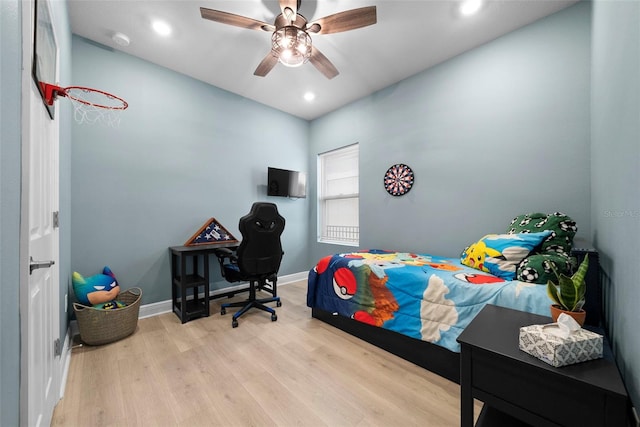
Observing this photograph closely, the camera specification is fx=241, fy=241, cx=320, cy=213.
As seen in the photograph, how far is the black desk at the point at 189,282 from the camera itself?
265 centimetres

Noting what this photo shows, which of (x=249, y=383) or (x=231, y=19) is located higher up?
(x=231, y=19)

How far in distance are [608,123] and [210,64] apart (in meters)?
3.61

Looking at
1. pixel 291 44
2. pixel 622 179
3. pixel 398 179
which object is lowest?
pixel 622 179

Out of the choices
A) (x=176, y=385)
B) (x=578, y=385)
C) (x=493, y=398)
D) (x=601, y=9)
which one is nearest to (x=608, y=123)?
(x=601, y=9)

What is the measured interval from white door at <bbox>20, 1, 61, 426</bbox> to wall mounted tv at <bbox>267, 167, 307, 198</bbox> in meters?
2.58

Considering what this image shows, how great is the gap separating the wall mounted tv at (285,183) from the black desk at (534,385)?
3.40 metres

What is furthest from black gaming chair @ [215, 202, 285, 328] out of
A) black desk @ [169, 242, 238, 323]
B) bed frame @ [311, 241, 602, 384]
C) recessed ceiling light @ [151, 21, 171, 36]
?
recessed ceiling light @ [151, 21, 171, 36]

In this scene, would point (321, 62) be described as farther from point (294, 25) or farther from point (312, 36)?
point (294, 25)

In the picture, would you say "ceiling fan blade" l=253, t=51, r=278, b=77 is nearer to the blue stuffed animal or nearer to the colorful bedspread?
the colorful bedspread

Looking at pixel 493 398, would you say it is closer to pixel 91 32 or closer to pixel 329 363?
pixel 329 363

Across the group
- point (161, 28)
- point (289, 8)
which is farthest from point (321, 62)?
point (161, 28)

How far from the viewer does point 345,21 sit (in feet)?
6.53

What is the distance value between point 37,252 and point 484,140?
3618mm

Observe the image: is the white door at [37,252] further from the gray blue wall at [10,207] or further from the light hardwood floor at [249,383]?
the light hardwood floor at [249,383]
